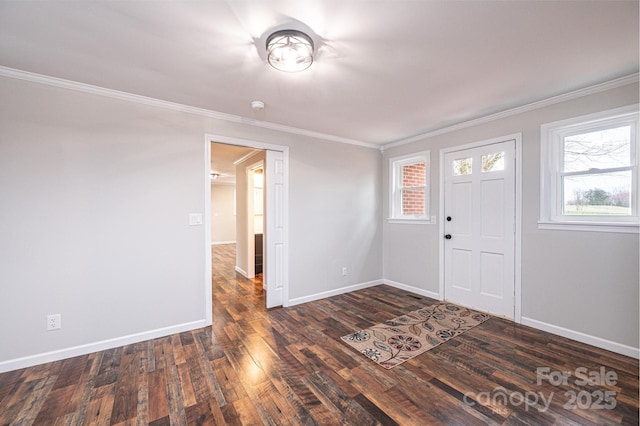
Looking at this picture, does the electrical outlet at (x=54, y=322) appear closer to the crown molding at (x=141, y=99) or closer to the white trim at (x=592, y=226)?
the crown molding at (x=141, y=99)

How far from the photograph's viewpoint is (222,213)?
10.6m

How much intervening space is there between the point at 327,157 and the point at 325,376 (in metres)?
3.01

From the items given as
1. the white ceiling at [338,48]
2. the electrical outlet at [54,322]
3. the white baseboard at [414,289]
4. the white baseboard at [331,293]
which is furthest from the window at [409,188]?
the electrical outlet at [54,322]

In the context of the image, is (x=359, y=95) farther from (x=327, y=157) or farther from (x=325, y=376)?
(x=325, y=376)

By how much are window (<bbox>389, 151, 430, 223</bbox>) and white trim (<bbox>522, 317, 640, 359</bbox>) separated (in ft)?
5.88

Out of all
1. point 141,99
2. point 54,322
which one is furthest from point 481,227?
point 54,322

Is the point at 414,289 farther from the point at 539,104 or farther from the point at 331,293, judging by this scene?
the point at 539,104

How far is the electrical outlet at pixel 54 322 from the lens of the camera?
2.37 m

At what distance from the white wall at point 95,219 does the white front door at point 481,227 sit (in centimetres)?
288

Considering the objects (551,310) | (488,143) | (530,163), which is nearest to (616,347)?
(551,310)

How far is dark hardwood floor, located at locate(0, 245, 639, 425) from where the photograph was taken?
1.73 meters

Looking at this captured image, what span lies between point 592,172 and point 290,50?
3.14m

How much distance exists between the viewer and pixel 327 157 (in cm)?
418

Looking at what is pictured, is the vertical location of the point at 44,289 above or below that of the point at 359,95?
below
